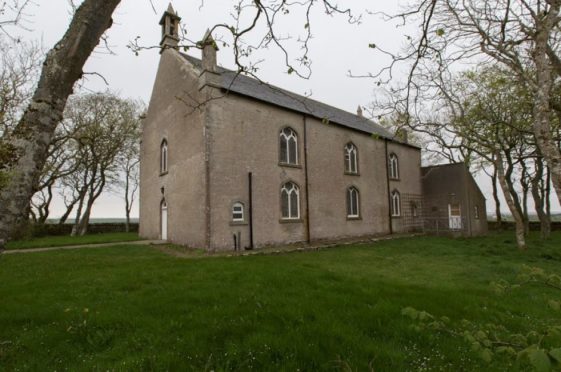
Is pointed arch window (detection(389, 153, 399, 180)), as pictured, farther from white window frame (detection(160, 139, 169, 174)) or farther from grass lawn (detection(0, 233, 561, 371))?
white window frame (detection(160, 139, 169, 174))

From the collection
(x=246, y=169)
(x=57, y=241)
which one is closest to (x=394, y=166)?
(x=246, y=169)

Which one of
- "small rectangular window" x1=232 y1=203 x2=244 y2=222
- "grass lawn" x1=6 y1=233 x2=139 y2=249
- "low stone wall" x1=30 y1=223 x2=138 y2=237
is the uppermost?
"small rectangular window" x1=232 y1=203 x2=244 y2=222

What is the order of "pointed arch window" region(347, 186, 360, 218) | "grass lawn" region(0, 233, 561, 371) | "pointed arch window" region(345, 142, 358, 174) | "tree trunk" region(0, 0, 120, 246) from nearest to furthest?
"tree trunk" region(0, 0, 120, 246) → "grass lawn" region(0, 233, 561, 371) → "pointed arch window" region(347, 186, 360, 218) → "pointed arch window" region(345, 142, 358, 174)

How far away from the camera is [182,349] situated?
4027 mm

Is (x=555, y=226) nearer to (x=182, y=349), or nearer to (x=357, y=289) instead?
(x=357, y=289)

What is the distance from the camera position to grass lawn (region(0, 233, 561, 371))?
384 cm

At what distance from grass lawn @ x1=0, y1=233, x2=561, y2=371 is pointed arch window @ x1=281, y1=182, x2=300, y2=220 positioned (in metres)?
8.74

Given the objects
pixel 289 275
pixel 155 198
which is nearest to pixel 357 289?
pixel 289 275

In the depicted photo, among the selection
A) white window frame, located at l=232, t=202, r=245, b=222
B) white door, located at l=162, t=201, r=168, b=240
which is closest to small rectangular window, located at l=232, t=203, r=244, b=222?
white window frame, located at l=232, t=202, r=245, b=222

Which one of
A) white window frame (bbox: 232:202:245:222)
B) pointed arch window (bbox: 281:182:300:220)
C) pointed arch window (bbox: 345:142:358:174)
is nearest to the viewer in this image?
white window frame (bbox: 232:202:245:222)

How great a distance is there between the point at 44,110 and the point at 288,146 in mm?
16447

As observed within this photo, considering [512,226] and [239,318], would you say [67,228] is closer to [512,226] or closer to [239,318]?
[239,318]

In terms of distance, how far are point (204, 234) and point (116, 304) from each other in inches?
354

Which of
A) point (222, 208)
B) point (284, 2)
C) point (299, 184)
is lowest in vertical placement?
point (222, 208)
